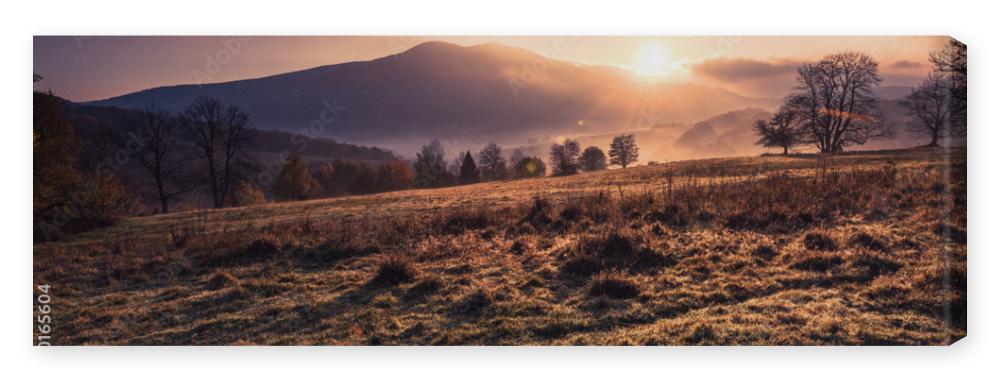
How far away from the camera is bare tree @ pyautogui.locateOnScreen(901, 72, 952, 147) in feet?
27.4

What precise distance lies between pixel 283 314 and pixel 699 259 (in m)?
6.58

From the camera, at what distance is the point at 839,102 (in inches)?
541

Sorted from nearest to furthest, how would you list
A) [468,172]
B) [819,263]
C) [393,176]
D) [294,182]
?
[819,263], [294,182], [393,176], [468,172]

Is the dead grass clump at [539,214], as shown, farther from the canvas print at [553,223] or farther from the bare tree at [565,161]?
the bare tree at [565,161]

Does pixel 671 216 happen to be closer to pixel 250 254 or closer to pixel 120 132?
pixel 250 254

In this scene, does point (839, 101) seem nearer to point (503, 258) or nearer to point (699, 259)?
point (699, 259)

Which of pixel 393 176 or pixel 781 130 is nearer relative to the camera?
pixel 781 130

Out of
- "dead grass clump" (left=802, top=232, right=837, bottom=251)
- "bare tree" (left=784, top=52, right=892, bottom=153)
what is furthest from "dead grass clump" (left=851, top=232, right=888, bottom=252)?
"bare tree" (left=784, top=52, right=892, bottom=153)

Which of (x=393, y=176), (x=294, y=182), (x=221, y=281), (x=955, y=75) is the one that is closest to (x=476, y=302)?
(x=221, y=281)

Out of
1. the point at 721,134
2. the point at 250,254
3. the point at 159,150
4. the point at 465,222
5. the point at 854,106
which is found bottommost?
the point at 250,254

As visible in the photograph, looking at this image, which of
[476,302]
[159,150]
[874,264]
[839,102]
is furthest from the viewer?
[159,150]

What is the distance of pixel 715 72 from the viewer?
9484 mm

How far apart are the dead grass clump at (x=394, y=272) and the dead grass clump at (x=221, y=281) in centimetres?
242

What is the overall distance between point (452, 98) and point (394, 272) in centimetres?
1055
